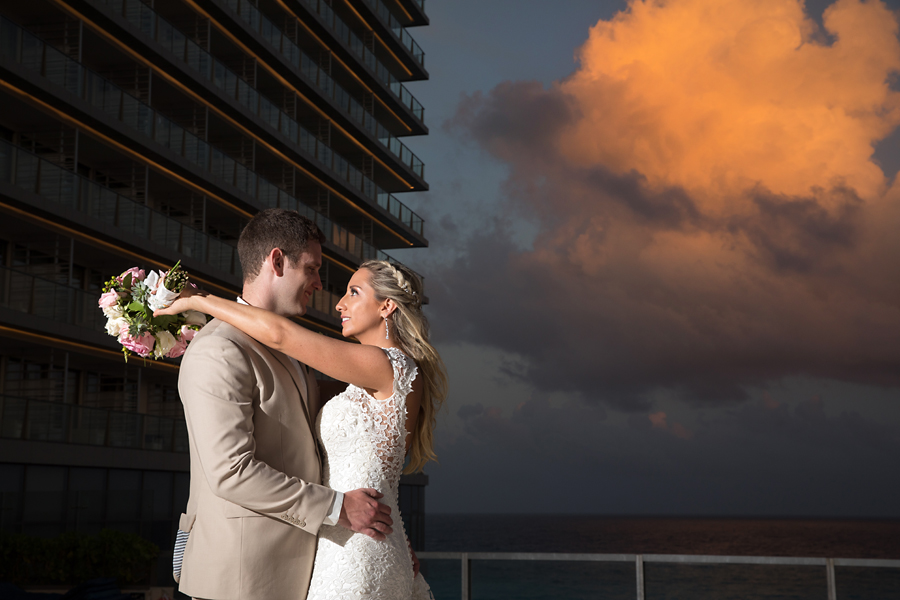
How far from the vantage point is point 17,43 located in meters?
20.2

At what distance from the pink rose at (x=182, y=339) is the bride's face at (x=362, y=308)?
27.7 inches

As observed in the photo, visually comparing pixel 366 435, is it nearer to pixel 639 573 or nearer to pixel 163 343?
pixel 163 343

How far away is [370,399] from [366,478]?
35 cm

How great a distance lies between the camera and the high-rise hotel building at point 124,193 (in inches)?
789

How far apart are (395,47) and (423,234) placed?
10.0m

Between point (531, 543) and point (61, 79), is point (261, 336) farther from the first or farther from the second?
point (531, 543)

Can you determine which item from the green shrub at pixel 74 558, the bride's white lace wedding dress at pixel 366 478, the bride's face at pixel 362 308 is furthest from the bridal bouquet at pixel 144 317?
the green shrub at pixel 74 558

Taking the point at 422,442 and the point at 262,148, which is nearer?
the point at 422,442

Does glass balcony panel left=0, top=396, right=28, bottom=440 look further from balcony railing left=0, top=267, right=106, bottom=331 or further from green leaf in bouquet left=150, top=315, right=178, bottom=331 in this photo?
green leaf in bouquet left=150, top=315, right=178, bottom=331

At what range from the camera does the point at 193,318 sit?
4.04 metres

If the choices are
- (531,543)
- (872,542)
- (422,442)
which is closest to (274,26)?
(422,442)

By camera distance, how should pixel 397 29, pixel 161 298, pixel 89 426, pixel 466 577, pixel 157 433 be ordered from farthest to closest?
pixel 397 29 → pixel 157 433 → pixel 89 426 → pixel 466 577 → pixel 161 298

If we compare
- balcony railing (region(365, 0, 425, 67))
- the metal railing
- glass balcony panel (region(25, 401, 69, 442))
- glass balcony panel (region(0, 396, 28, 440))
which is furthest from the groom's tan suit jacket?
balcony railing (region(365, 0, 425, 67))

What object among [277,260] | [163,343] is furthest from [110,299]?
[277,260]
